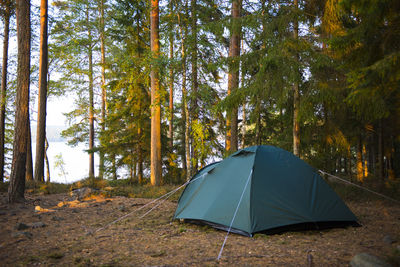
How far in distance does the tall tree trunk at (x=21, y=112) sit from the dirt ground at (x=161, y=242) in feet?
2.30

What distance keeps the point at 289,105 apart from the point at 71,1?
50.0 feet

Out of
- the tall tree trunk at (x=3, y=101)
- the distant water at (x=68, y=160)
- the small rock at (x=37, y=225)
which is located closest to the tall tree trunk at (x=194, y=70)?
the small rock at (x=37, y=225)

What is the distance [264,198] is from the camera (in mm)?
5465

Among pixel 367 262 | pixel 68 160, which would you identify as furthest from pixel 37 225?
pixel 68 160

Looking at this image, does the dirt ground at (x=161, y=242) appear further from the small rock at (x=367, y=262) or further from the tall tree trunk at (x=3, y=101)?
the tall tree trunk at (x=3, y=101)

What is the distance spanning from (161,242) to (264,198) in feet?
7.00

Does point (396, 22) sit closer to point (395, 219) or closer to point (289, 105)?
point (395, 219)

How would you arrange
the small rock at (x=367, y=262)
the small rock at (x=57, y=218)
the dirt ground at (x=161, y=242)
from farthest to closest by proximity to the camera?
the small rock at (x=57, y=218)
the dirt ground at (x=161, y=242)
the small rock at (x=367, y=262)

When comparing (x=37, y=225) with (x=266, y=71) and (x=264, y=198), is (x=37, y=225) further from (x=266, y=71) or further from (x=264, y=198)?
(x=266, y=71)

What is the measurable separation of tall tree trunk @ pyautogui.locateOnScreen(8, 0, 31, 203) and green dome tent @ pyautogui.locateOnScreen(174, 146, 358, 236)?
4.87 m

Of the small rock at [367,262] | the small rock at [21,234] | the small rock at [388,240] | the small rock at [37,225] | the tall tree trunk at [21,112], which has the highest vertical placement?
the tall tree trunk at [21,112]

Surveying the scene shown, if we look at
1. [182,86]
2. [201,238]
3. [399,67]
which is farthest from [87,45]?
[399,67]

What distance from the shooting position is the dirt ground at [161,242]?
3865 millimetres

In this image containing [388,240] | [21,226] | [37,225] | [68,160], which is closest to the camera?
[388,240]
